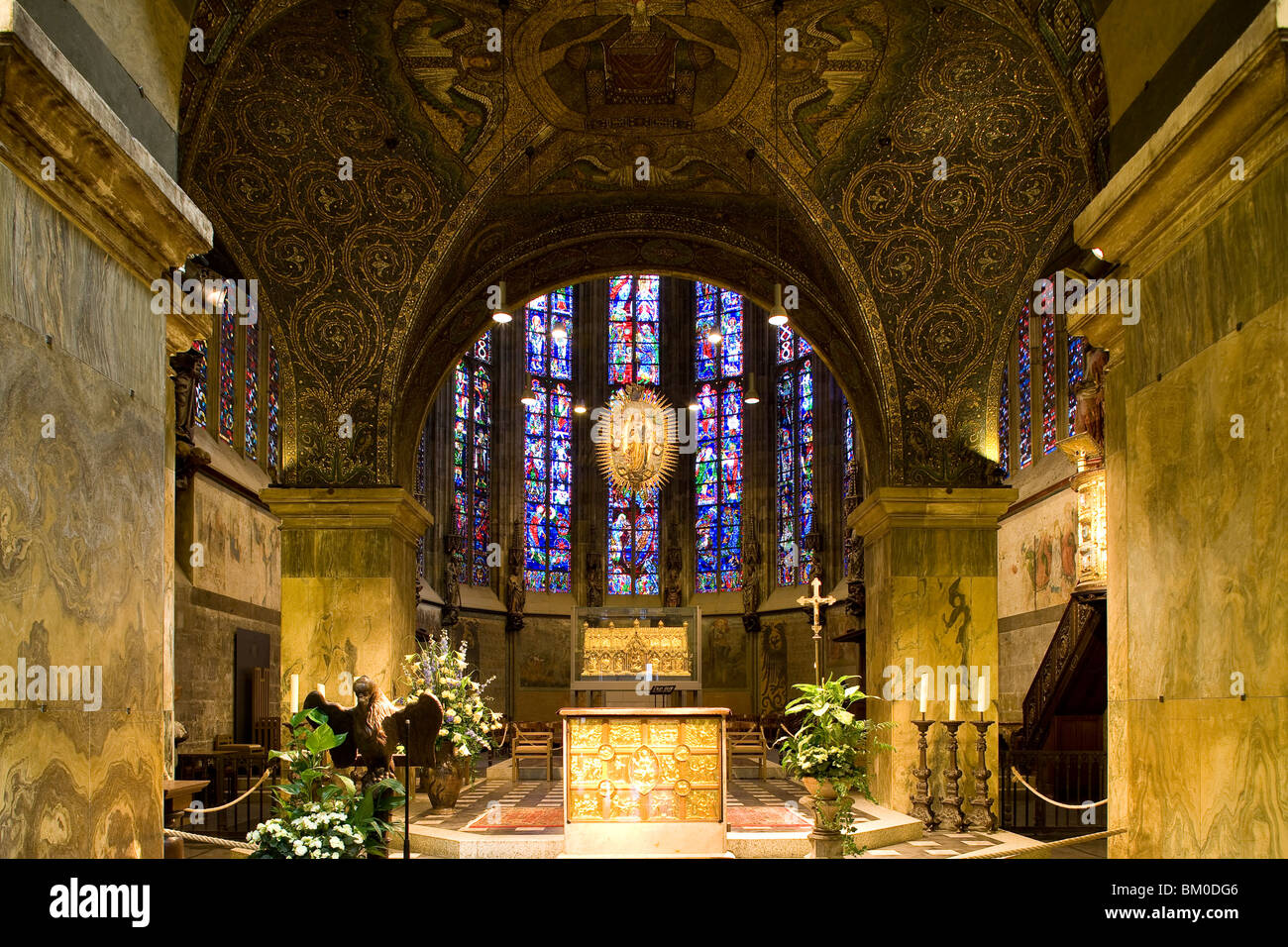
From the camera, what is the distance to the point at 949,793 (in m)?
11.9

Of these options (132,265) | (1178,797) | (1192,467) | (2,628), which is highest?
(132,265)

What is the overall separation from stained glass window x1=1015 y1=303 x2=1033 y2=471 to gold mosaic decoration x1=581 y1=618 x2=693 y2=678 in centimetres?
673

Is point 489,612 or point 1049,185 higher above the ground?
point 1049,185

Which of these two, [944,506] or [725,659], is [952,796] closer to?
[944,506]

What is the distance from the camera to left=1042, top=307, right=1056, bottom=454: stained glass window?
18.0 m

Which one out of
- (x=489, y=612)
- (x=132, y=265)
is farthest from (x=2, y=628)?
(x=489, y=612)

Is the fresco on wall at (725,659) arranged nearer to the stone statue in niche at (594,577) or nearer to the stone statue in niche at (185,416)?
the stone statue in niche at (594,577)

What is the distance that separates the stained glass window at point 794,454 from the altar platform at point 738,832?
36.8ft

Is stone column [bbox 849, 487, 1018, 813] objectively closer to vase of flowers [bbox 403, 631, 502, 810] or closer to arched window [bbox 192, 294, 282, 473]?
vase of flowers [bbox 403, 631, 502, 810]

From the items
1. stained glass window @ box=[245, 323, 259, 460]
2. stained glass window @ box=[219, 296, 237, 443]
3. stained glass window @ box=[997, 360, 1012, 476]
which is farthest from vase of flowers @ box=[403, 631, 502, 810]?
stained glass window @ box=[997, 360, 1012, 476]

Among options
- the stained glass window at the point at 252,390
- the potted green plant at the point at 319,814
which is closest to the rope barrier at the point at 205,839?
the potted green plant at the point at 319,814

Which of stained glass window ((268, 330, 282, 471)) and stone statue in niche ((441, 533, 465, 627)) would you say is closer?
stained glass window ((268, 330, 282, 471))
